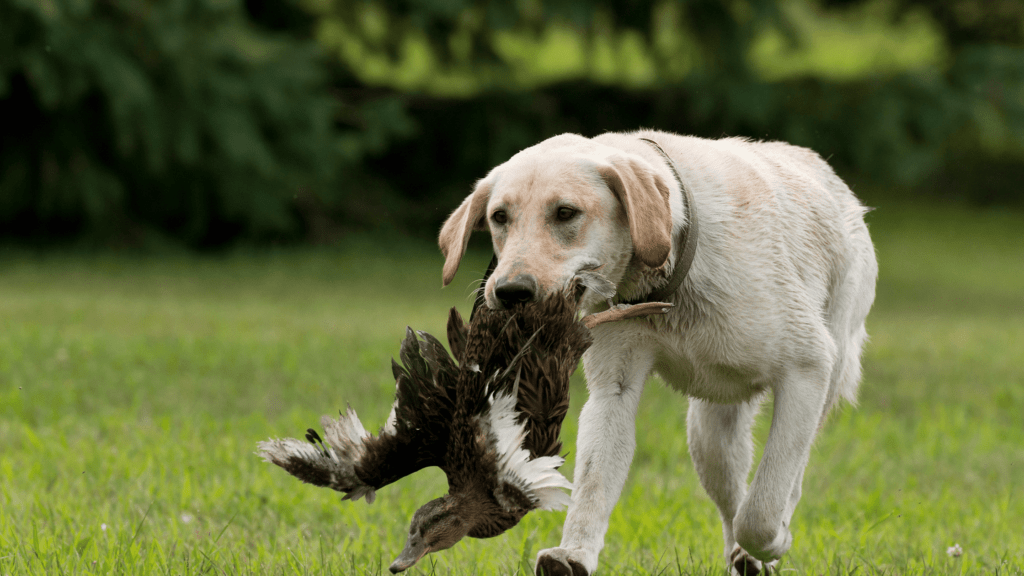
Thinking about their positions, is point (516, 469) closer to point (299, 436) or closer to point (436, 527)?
point (436, 527)

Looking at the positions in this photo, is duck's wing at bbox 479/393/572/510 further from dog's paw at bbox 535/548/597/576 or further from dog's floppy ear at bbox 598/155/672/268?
dog's floppy ear at bbox 598/155/672/268

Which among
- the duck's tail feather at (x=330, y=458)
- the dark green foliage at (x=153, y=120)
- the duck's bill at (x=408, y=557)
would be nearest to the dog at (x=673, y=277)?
the duck's bill at (x=408, y=557)

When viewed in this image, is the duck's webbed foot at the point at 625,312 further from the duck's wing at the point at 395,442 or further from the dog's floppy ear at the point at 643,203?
the duck's wing at the point at 395,442

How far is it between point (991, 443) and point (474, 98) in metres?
14.1

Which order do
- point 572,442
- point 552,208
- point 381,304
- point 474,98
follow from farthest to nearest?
point 474,98, point 381,304, point 572,442, point 552,208

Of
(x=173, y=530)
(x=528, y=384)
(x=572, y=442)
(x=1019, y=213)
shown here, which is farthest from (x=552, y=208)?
(x=1019, y=213)

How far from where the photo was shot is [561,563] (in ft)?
9.53

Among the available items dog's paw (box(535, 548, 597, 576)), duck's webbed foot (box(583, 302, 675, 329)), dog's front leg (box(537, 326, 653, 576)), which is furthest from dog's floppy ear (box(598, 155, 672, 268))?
dog's paw (box(535, 548, 597, 576))

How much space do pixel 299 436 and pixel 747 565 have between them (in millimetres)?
2990

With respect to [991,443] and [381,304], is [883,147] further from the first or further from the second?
[991,443]

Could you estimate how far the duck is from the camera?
2.71 meters

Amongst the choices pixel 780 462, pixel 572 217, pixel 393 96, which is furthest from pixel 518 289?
pixel 393 96

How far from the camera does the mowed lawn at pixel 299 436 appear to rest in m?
3.89

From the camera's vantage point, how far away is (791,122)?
17.0m
